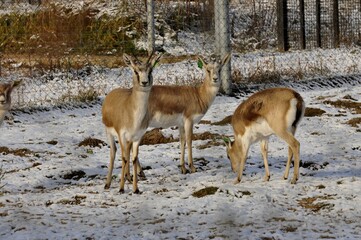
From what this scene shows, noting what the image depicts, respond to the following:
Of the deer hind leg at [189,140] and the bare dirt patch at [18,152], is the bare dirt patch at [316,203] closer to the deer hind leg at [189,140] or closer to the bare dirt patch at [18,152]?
the deer hind leg at [189,140]

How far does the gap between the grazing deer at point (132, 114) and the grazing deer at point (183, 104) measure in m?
1.09

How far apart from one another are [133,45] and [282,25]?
462cm

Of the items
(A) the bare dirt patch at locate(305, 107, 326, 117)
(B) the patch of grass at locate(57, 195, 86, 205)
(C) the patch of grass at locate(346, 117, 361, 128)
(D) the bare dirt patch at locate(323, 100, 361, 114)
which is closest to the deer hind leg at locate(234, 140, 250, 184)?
(B) the patch of grass at locate(57, 195, 86, 205)

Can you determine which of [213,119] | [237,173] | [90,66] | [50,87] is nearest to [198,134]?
[213,119]

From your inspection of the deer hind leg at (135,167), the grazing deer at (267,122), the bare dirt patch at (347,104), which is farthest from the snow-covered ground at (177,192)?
the bare dirt patch at (347,104)

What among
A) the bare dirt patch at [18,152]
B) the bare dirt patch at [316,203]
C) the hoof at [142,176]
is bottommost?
the hoof at [142,176]

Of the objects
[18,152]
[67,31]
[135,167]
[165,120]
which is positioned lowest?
[18,152]

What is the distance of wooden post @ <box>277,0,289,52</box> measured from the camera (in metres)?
21.4

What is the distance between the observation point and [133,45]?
72.8 ft

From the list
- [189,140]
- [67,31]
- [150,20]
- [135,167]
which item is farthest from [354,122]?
[67,31]

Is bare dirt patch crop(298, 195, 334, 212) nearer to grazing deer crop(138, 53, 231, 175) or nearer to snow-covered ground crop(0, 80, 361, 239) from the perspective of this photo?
snow-covered ground crop(0, 80, 361, 239)

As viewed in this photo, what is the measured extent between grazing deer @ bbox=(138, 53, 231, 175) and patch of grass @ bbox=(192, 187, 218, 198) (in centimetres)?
171

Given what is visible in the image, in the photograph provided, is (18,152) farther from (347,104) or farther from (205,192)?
(347,104)

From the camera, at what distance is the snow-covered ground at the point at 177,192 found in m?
6.84
